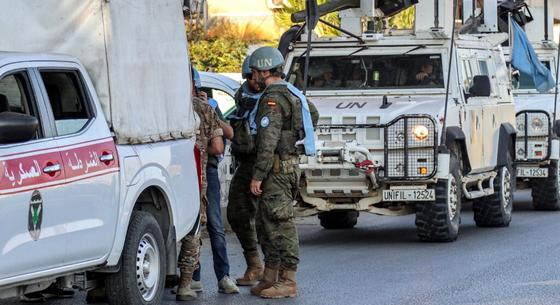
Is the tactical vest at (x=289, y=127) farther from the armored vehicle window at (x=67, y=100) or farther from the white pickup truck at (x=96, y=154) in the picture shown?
the armored vehicle window at (x=67, y=100)

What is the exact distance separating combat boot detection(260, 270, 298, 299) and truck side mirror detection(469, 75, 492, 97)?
5375mm

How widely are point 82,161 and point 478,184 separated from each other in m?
8.63

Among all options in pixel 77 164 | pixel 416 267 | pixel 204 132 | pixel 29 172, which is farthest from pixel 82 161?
pixel 416 267

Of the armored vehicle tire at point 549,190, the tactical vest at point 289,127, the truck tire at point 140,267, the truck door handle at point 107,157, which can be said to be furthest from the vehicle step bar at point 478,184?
the truck door handle at point 107,157

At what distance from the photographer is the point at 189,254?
9.81 m

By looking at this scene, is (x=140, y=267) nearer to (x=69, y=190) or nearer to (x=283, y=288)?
(x=69, y=190)

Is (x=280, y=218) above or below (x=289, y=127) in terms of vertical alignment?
below

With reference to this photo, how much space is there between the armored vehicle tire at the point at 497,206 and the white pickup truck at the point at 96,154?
7.22 meters

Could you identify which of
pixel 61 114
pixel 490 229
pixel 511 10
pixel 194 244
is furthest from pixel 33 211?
pixel 511 10

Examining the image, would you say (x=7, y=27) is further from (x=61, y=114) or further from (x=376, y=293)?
(x=376, y=293)

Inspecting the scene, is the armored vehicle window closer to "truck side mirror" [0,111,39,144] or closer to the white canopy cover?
the white canopy cover

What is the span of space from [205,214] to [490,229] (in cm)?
675

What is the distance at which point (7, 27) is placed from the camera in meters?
8.39

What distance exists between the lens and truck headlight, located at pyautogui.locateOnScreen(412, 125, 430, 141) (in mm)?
13562
